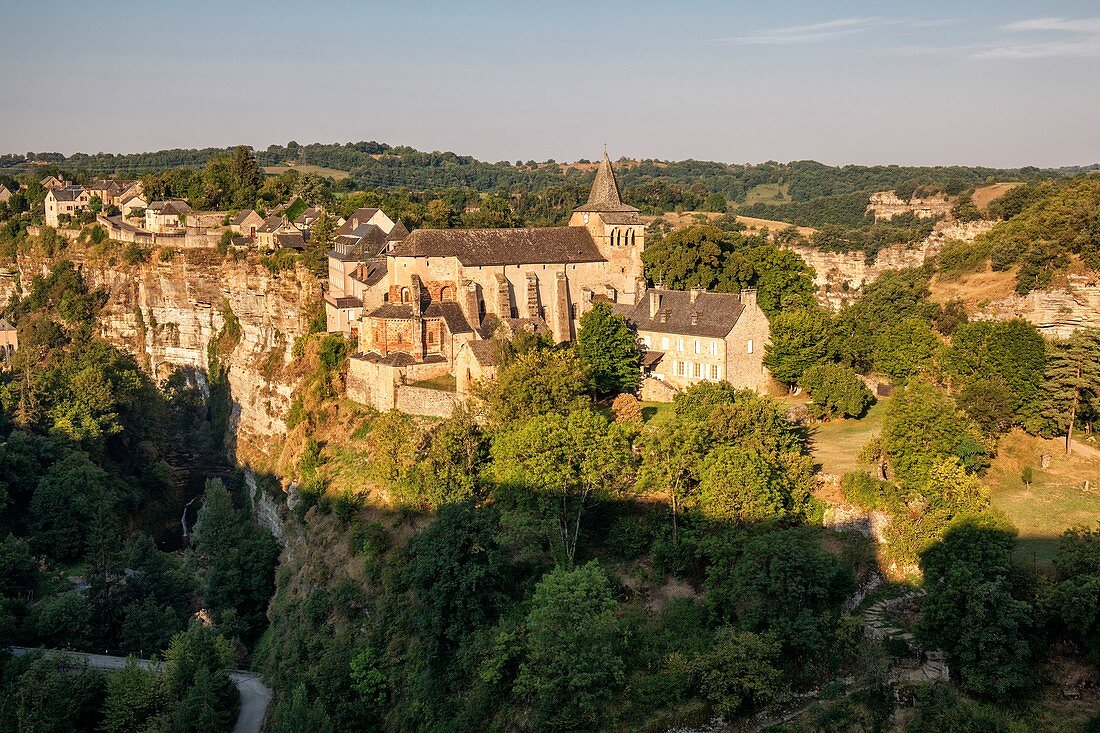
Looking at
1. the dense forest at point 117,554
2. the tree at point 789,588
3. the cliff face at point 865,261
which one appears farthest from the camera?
the cliff face at point 865,261

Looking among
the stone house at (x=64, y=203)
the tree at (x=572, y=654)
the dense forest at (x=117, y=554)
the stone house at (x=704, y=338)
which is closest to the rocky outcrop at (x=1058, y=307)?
the stone house at (x=704, y=338)

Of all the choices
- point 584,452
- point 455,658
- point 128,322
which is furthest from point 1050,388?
point 128,322

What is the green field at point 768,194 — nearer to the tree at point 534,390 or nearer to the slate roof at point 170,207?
the slate roof at point 170,207

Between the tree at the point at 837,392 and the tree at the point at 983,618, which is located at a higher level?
the tree at the point at 837,392

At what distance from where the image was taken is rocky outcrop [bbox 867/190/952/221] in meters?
101

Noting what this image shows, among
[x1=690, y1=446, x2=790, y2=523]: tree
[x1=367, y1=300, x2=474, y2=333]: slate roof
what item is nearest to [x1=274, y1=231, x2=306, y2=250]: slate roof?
[x1=367, y1=300, x2=474, y2=333]: slate roof

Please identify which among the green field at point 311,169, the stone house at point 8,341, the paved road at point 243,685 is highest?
the green field at point 311,169

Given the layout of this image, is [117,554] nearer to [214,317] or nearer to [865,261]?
[214,317]

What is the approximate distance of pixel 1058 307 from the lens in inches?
2002

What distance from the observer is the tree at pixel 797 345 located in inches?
1831

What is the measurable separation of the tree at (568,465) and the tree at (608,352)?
8.77m

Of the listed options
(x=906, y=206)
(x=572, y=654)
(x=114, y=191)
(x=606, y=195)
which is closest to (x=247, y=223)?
(x=114, y=191)

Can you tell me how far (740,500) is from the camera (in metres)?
33.8

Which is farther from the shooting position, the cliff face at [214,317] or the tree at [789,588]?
the cliff face at [214,317]
